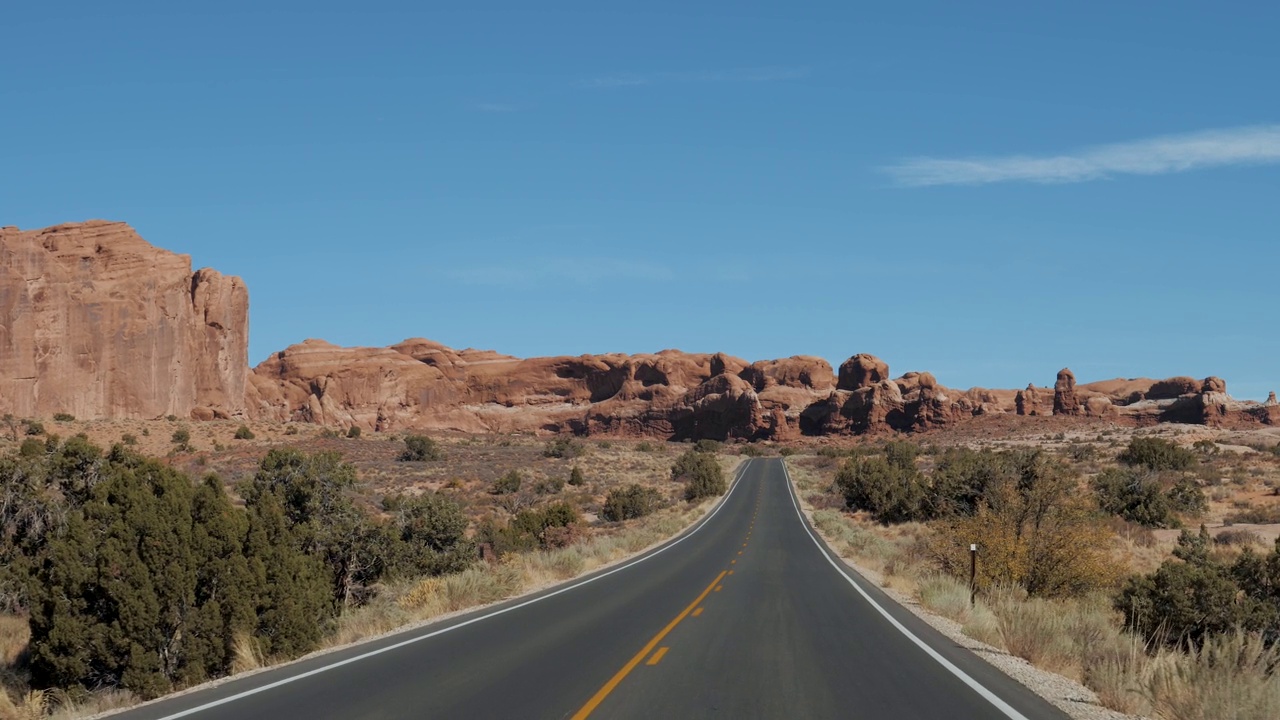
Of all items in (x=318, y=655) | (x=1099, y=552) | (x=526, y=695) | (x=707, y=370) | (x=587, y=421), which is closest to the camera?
(x=526, y=695)

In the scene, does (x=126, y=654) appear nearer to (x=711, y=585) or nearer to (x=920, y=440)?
(x=711, y=585)

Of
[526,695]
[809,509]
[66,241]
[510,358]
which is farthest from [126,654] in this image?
[510,358]

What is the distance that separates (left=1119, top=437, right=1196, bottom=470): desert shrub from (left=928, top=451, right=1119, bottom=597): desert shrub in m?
32.8

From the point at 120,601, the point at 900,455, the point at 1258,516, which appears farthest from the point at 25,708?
the point at 900,455

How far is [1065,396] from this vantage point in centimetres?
11344

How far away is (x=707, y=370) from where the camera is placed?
5797 inches

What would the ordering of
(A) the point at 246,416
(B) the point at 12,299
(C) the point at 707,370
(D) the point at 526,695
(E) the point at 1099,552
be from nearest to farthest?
(D) the point at 526,695 → (E) the point at 1099,552 → (B) the point at 12,299 → (A) the point at 246,416 → (C) the point at 707,370

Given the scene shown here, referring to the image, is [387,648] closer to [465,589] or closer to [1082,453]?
[465,589]

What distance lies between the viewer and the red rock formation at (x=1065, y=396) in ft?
368

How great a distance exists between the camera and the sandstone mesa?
235 ft

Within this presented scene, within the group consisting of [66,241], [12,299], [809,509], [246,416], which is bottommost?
[809,509]

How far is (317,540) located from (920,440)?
91777 mm

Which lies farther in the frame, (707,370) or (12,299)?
(707,370)

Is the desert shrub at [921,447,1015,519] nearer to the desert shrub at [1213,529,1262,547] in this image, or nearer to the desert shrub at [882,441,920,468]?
the desert shrub at [1213,529,1262,547]
